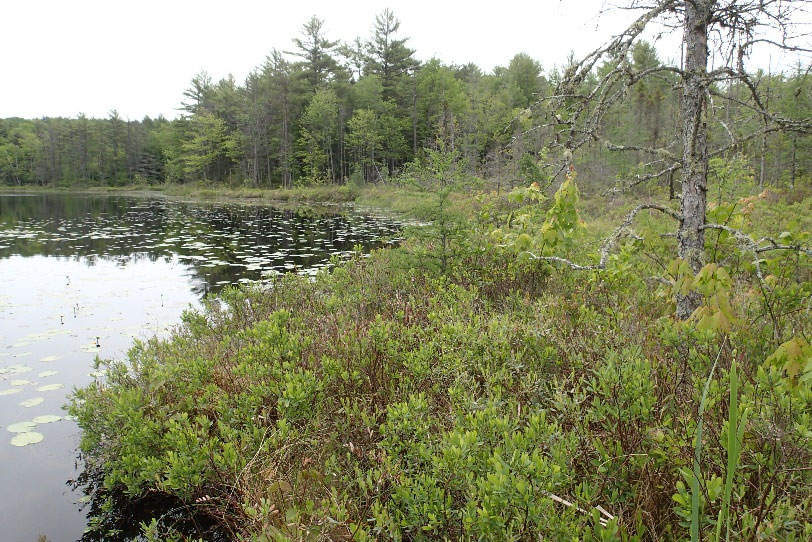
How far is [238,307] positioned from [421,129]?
50139mm

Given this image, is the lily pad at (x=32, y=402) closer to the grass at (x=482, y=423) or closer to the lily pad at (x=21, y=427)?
the lily pad at (x=21, y=427)

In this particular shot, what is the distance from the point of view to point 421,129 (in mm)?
54094

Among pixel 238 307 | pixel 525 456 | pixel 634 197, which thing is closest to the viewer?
pixel 525 456

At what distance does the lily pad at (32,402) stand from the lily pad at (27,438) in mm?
721

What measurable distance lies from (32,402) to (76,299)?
5105mm

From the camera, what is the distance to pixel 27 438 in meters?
4.70

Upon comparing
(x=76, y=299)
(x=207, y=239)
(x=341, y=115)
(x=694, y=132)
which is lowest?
(x=76, y=299)

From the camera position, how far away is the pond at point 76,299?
165 inches

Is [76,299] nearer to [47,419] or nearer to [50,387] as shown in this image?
[50,387]

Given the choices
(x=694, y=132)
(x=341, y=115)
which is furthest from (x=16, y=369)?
(x=341, y=115)

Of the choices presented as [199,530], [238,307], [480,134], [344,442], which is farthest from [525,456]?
[480,134]

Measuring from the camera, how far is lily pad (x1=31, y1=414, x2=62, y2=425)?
5039 mm

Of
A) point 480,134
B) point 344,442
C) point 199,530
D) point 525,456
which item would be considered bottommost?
point 199,530

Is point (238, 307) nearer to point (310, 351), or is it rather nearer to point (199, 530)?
point (310, 351)
